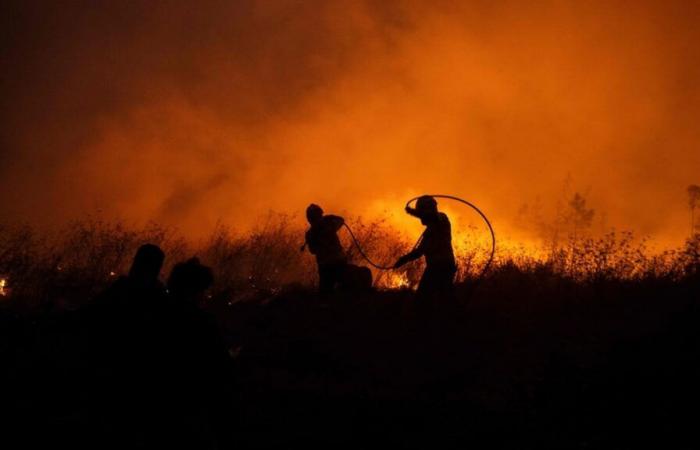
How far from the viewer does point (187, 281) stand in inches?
141

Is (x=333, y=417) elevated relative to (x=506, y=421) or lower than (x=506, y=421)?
lower

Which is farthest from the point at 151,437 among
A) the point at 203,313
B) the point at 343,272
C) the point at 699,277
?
the point at 699,277

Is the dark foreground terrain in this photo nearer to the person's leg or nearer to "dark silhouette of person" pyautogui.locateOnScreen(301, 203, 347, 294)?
the person's leg

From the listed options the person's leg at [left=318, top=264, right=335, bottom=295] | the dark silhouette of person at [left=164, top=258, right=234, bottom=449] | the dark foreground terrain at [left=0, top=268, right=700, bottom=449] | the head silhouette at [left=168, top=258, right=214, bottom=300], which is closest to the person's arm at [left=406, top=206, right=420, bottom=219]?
the dark foreground terrain at [left=0, top=268, right=700, bottom=449]

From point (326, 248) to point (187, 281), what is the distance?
26.0ft

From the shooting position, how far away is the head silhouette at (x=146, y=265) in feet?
11.8

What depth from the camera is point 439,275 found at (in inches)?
340

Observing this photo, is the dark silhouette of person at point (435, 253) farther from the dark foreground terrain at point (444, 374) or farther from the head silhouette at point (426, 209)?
the dark foreground terrain at point (444, 374)

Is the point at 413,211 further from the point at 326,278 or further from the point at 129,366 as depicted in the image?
the point at 129,366

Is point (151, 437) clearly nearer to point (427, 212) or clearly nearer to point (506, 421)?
point (506, 421)

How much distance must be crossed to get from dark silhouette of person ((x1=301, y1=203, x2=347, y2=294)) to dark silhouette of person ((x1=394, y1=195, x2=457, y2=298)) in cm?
297

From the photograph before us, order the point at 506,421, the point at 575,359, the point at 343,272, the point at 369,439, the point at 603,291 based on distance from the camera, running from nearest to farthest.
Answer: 1. the point at 369,439
2. the point at 506,421
3. the point at 575,359
4. the point at 603,291
5. the point at 343,272

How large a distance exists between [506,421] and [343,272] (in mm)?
6402

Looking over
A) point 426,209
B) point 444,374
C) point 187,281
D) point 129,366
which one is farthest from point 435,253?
point 129,366
